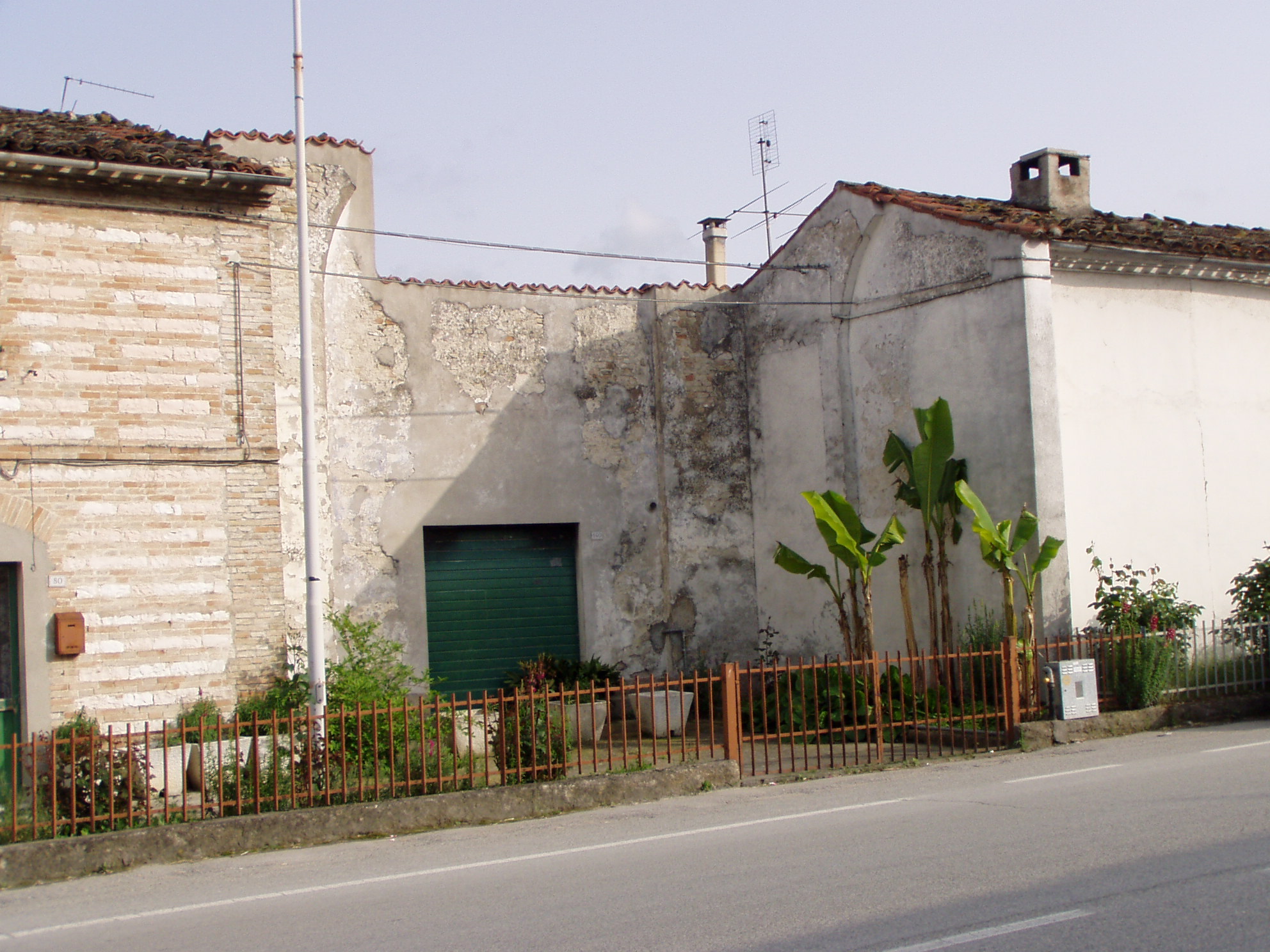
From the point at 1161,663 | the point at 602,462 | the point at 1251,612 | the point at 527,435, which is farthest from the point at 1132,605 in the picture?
the point at 527,435

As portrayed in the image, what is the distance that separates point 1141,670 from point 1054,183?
7293mm

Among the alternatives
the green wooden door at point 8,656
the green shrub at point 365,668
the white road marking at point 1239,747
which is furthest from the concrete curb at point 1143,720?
the green wooden door at point 8,656

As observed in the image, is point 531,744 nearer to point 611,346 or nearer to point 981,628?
point 981,628

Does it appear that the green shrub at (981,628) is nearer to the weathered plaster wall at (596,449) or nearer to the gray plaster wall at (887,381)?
the gray plaster wall at (887,381)

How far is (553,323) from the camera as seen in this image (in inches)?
658

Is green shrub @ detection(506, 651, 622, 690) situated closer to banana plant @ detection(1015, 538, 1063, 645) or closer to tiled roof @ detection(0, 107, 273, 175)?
banana plant @ detection(1015, 538, 1063, 645)

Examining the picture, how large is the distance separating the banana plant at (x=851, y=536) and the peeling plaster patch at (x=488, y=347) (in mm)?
4592

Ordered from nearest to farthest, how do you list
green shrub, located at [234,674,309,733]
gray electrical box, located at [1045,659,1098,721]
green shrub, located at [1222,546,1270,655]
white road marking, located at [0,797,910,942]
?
white road marking, located at [0,797,910,942] → green shrub, located at [234,674,309,733] → gray electrical box, located at [1045,659,1098,721] → green shrub, located at [1222,546,1270,655]

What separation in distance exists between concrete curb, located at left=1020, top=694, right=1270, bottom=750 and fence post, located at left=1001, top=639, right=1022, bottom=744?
0.15m

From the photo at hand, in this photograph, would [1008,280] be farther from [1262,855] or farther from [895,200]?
[1262,855]

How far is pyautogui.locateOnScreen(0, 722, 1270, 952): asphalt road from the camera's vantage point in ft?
18.4

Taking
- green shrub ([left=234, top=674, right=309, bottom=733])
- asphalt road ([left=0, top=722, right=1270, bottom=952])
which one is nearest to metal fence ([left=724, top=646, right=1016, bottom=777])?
asphalt road ([left=0, top=722, right=1270, bottom=952])

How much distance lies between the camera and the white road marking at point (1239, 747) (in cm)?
1126

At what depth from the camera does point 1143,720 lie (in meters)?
13.4
